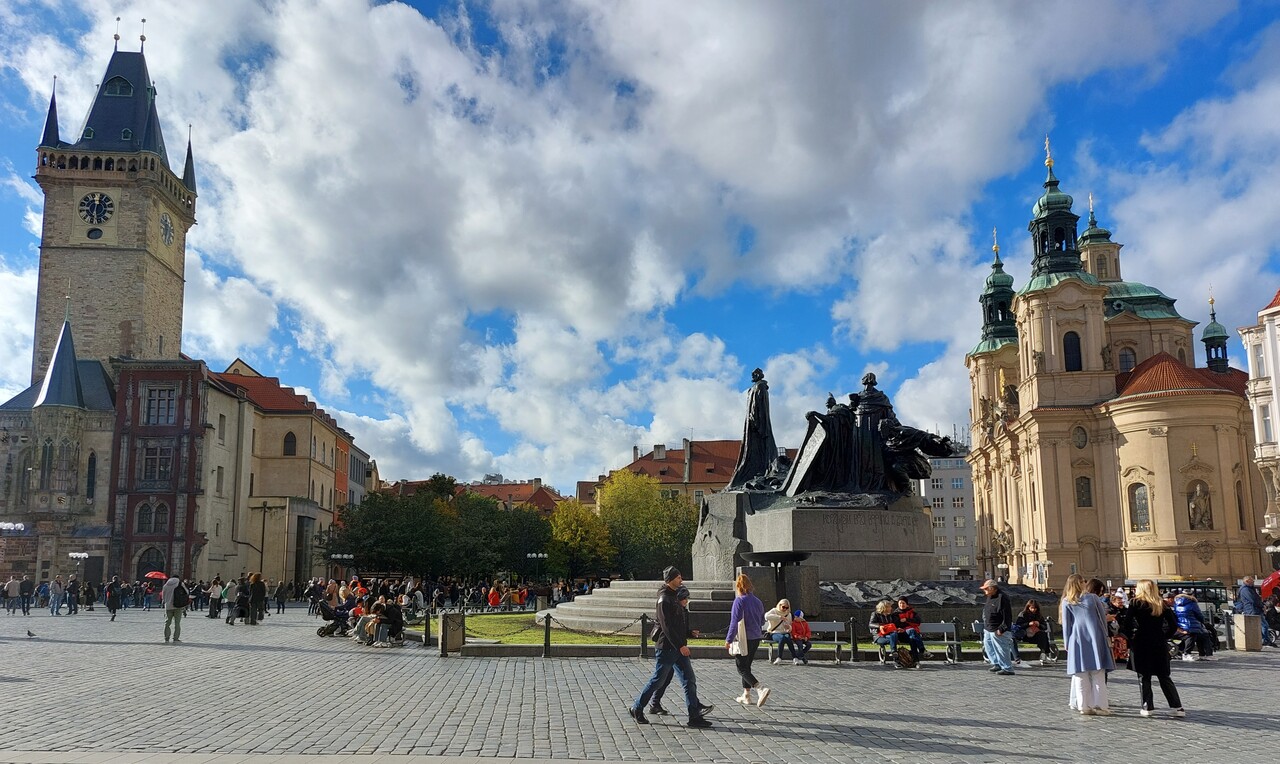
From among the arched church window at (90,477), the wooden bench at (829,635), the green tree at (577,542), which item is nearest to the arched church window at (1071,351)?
the green tree at (577,542)

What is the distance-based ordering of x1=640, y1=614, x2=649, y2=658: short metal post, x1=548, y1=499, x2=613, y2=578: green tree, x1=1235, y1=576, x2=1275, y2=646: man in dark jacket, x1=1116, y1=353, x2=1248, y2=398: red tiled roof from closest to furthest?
x1=640, y1=614, x2=649, y2=658: short metal post, x1=1235, y1=576, x2=1275, y2=646: man in dark jacket, x1=1116, y1=353, x2=1248, y2=398: red tiled roof, x1=548, y1=499, x2=613, y2=578: green tree

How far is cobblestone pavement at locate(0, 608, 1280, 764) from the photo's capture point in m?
9.19

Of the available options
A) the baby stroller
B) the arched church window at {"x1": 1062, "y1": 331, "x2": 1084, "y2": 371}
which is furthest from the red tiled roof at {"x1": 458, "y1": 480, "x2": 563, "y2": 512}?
the baby stroller

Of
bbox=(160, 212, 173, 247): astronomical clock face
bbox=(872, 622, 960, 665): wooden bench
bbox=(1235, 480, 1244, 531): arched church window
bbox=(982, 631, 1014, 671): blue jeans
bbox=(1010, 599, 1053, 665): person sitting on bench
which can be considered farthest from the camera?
bbox=(160, 212, 173, 247): astronomical clock face

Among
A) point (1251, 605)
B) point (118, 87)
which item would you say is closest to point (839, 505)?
point (1251, 605)

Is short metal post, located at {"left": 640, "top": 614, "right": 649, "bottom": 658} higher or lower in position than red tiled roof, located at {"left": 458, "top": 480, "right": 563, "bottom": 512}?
lower

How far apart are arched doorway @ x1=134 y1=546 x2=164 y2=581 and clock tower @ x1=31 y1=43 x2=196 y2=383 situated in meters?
14.1

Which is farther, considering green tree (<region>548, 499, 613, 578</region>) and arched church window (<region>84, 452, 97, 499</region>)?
green tree (<region>548, 499, 613, 578</region>)

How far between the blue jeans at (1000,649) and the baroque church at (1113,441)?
53783 millimetres

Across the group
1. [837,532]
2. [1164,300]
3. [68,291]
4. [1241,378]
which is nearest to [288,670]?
[837,532]

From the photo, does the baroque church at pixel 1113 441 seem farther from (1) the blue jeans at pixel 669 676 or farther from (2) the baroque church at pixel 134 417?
(1) the blue jeans at pixel 669 676

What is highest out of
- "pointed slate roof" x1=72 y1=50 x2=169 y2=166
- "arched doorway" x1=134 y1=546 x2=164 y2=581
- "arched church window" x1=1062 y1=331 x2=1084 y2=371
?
"pointed slate roof" x1=72 y1=50 x2=169 y2=166

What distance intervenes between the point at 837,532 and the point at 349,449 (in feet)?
253

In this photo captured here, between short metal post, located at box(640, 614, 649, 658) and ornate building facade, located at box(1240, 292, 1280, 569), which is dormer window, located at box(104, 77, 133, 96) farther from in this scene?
ornate building facade, located at box(1240, 292, 1280, 569)
